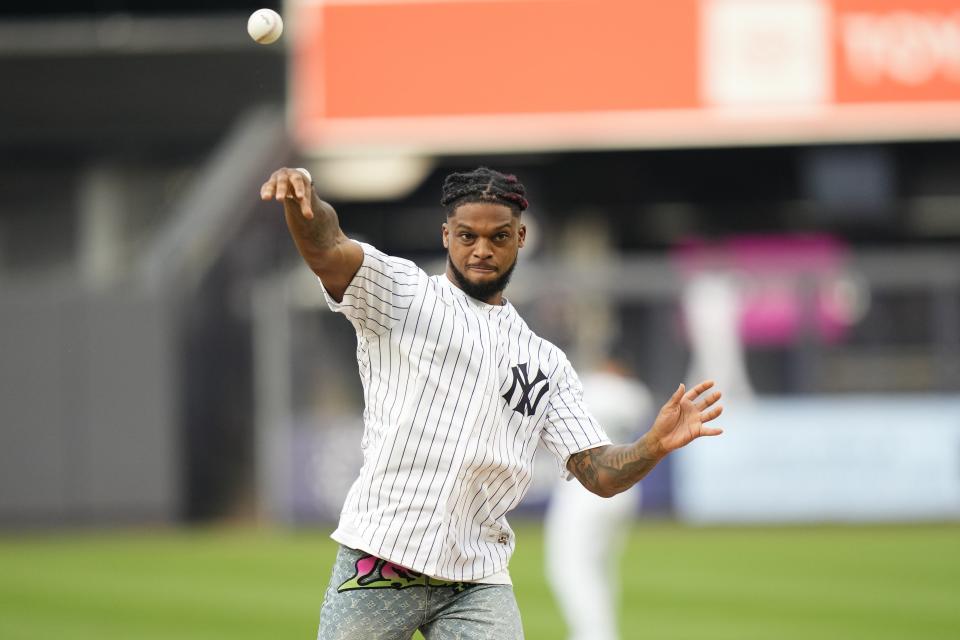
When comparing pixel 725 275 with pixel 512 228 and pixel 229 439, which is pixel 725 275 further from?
pixel 512 228

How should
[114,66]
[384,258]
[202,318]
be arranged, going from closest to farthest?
1. [384,258]
2. [202,318]
3. [114,66]

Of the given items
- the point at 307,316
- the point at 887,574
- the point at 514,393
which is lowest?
the point at 887,574

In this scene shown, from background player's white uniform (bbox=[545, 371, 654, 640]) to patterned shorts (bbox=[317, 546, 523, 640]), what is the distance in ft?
16.1

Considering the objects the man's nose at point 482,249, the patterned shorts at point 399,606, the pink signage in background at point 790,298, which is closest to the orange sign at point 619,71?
the pink signage in background at point 790,298

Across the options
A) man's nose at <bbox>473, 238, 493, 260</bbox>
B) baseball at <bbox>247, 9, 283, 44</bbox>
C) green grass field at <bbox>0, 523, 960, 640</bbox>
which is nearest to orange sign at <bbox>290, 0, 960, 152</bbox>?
green grass field at <bbox>0, 523, 960, 640</bbox>

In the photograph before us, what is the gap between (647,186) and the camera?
27.9 metres

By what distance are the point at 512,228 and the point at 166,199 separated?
23.7 metres

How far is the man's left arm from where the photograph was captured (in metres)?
4.68

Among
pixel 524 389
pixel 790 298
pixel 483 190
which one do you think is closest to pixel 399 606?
pixel 524 389

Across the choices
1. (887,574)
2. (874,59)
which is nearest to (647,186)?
(874,59)

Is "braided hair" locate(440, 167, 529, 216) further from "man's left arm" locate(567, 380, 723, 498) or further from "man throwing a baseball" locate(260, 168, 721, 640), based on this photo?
"man's left arm" locate(567, 380, 723, 498)

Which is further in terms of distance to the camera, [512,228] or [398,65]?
[398,65]

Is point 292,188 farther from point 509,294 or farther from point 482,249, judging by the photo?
point 509,294

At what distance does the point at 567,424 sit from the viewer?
485 cm
